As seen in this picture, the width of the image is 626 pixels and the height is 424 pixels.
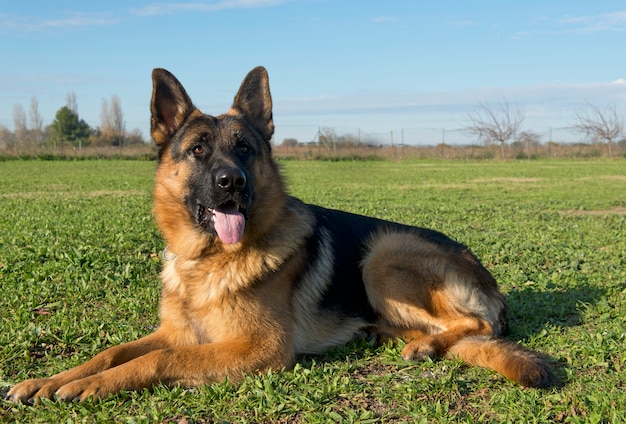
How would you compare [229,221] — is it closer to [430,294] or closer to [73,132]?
[430,294]

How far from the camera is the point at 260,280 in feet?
14.2

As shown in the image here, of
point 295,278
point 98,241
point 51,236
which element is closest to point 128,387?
point 295,278

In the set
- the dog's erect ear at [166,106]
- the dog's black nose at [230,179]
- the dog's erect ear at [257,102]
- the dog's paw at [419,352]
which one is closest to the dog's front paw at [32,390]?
the dog's black nose at [230,179]

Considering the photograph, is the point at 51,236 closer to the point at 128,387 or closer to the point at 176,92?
the point at 176,92

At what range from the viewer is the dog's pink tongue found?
4379mm

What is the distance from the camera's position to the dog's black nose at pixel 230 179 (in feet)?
13.9

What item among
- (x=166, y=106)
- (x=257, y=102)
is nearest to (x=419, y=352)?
(x=257, y=102)

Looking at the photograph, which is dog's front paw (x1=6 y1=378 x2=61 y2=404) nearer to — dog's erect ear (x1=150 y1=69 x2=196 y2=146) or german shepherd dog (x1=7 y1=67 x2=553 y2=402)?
german shepherd dog (x1=7 y1=67 x2=553 y2=402)

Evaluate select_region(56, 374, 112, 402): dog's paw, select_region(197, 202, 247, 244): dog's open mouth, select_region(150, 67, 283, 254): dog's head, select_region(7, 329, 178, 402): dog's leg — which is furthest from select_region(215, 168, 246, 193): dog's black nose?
select_region(56, 374, 112, 402): dog's paw

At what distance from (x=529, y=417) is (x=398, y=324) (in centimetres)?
160

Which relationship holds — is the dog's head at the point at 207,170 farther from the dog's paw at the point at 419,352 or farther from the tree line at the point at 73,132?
the tree line at the point at 73,132

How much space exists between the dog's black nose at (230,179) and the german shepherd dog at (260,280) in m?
0.01

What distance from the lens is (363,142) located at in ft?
168

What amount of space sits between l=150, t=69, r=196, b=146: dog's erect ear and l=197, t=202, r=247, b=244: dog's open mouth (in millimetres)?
878
